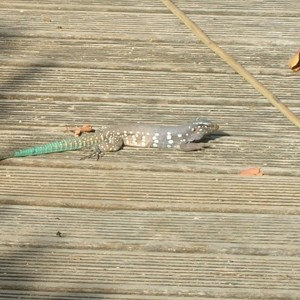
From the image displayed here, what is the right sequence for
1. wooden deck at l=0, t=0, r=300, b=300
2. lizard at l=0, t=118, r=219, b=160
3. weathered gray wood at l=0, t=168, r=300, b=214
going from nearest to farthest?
wooden deck at l=0, t=0, r=300, b=300, weathered gray wood at l=0, t=168, r=300, b=214, lizard at l=0, t=118, r=219, b=160

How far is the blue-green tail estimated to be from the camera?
4.97 m

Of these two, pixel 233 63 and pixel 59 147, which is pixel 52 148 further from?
pixel 233 63

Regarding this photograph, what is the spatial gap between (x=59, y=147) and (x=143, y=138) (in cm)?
45

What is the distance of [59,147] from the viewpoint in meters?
5.02

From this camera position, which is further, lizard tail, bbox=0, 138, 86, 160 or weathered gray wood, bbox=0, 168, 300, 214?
lizard tail, bbox=0, 138, 86, 160

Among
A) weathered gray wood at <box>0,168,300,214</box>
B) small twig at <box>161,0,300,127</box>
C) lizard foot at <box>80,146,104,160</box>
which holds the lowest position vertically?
weathered gray wood at <box>0,168,300,214</box>

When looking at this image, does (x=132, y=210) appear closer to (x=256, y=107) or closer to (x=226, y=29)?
(x=256, y=107)

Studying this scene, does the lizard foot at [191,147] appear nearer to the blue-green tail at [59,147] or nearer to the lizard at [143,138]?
the lizard at [143,138]

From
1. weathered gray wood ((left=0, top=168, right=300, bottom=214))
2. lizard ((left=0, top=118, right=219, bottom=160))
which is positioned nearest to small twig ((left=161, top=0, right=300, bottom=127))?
lizard ((left=0, top=118, right=219, bottom=160))

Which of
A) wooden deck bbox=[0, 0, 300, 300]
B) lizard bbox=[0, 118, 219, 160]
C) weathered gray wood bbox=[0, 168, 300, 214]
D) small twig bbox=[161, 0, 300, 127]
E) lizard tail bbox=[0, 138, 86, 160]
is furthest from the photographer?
small twig bbox=[161, 0, 300, 127]

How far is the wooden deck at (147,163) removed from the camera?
4090 millimetres

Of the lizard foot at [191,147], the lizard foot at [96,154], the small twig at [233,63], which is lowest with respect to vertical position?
the lizard foot at [96,154]

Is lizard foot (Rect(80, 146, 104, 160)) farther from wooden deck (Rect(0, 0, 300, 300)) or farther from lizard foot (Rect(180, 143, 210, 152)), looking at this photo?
lizard foot (Rect(180, 143, 210, 152))

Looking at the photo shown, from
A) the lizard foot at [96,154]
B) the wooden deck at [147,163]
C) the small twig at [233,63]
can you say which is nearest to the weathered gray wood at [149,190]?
the wooden deck at [147,163]
